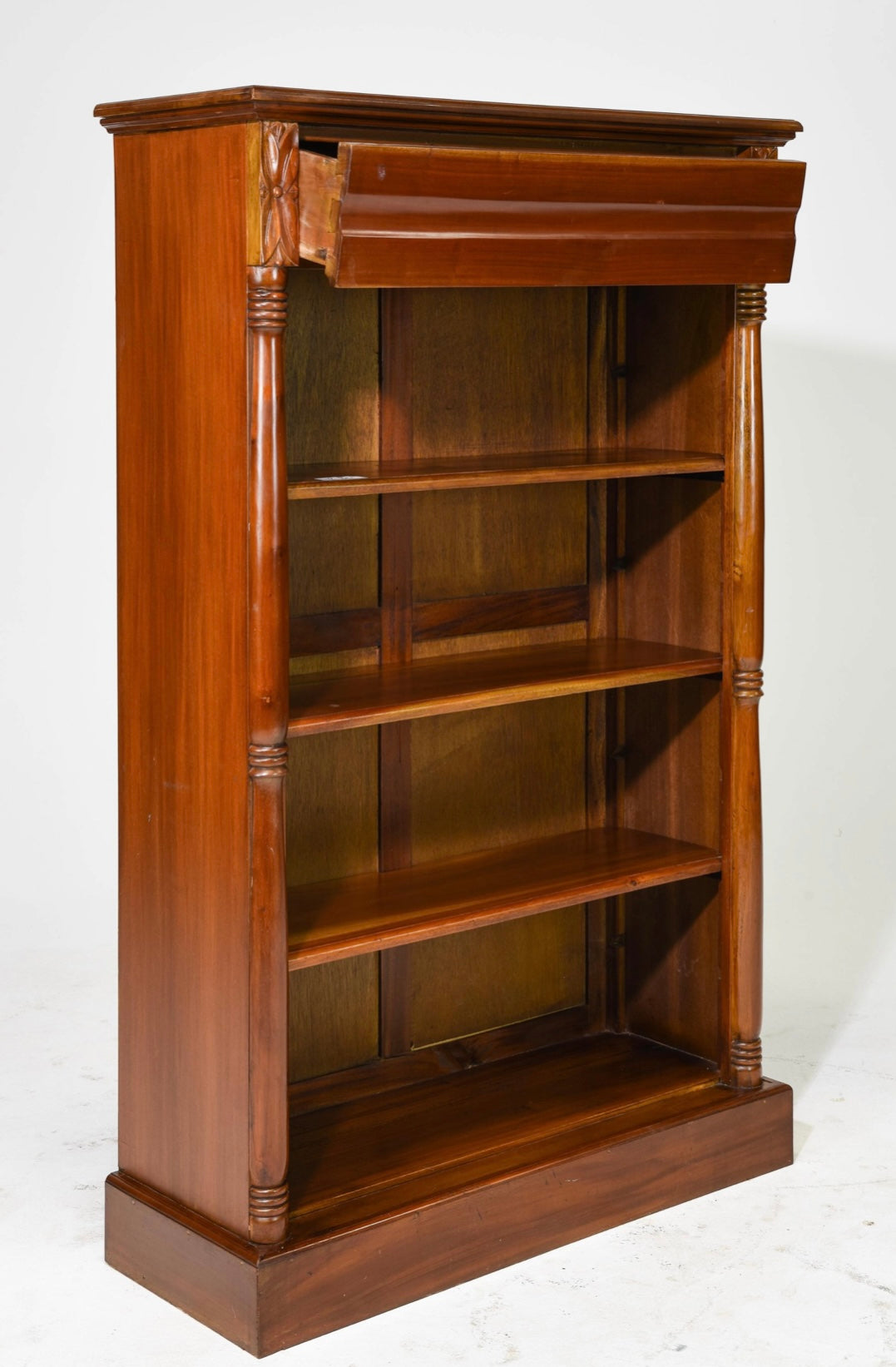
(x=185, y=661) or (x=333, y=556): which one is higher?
(x=333, y=556)

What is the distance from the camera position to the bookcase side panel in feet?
11.3

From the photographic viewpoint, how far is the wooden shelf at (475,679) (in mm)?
3693

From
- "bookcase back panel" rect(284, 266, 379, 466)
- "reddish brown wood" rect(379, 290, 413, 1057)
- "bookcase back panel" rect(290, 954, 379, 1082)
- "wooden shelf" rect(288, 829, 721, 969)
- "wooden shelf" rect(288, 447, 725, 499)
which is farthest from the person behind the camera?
"bookcase back panel" rect(290, 954, 379, 1082)

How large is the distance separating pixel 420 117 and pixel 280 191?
1.06 feet

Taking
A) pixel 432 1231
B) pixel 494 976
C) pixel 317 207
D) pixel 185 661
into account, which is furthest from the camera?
pixel 494 976

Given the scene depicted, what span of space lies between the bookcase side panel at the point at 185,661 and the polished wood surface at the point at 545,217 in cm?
20

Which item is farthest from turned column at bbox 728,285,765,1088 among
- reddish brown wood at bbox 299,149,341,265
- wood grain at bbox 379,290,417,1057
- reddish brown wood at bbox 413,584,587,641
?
reddish brown wood at bbox 299,149,341,265

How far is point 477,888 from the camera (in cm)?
412

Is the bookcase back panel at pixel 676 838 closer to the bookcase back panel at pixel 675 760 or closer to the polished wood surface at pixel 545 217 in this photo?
the bookcase back panel at pixel 675 760

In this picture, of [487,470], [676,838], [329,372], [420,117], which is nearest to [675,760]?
[676,838]

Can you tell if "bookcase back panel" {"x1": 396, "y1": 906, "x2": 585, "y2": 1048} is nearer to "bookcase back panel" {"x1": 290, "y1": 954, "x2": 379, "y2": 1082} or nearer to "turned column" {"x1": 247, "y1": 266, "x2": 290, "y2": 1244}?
"bookcase back panel" {"x1": 290, "y1": 954, "x2": 379, "y2": 1082}

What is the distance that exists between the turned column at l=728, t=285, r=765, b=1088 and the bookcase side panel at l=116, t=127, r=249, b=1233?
1.19 meters

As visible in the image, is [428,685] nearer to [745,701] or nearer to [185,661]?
[185,661]

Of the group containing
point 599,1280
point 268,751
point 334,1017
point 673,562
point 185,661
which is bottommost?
point 599,1280
